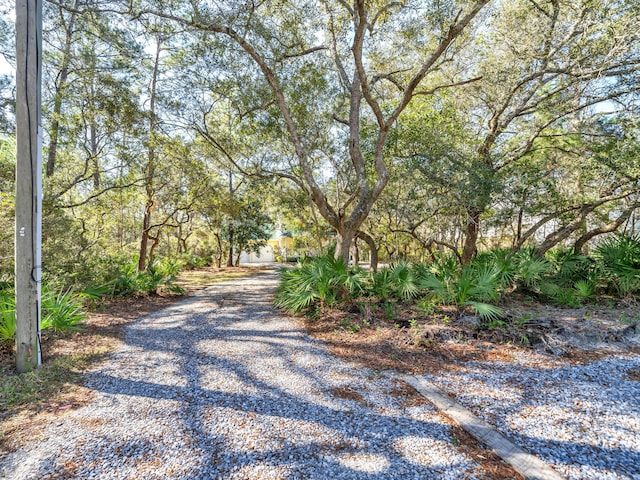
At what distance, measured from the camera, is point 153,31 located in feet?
20.9

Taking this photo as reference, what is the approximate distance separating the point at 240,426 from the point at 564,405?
3136 mm

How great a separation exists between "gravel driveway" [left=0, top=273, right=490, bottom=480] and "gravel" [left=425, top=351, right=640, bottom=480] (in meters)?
0.61

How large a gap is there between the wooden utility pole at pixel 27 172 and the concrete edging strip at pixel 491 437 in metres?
4.57

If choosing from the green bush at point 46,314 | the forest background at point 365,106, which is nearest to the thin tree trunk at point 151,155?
the forest background at point 365,106

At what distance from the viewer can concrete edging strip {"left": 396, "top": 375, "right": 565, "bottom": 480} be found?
210 cm

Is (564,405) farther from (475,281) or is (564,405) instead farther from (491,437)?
(475,281)

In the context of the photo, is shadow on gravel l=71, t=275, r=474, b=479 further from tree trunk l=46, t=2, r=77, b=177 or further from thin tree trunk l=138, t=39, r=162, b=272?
thin tree trunk l=138, t=39, r=162, b=272

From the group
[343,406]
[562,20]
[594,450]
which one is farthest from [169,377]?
[562,20]

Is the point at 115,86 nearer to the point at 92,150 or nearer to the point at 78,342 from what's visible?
the point at 92,150

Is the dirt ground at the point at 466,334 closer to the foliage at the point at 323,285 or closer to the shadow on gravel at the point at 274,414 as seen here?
the foliage at the point at 323,285

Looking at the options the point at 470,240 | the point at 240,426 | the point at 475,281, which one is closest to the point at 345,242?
the point at 475,281

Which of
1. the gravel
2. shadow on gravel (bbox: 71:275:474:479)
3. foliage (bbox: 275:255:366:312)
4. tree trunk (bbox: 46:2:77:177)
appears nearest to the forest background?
tree trunk (bbox: 46:2:77:177)

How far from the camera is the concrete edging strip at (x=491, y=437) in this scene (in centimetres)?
210

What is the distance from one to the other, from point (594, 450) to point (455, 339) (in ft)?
8.11
